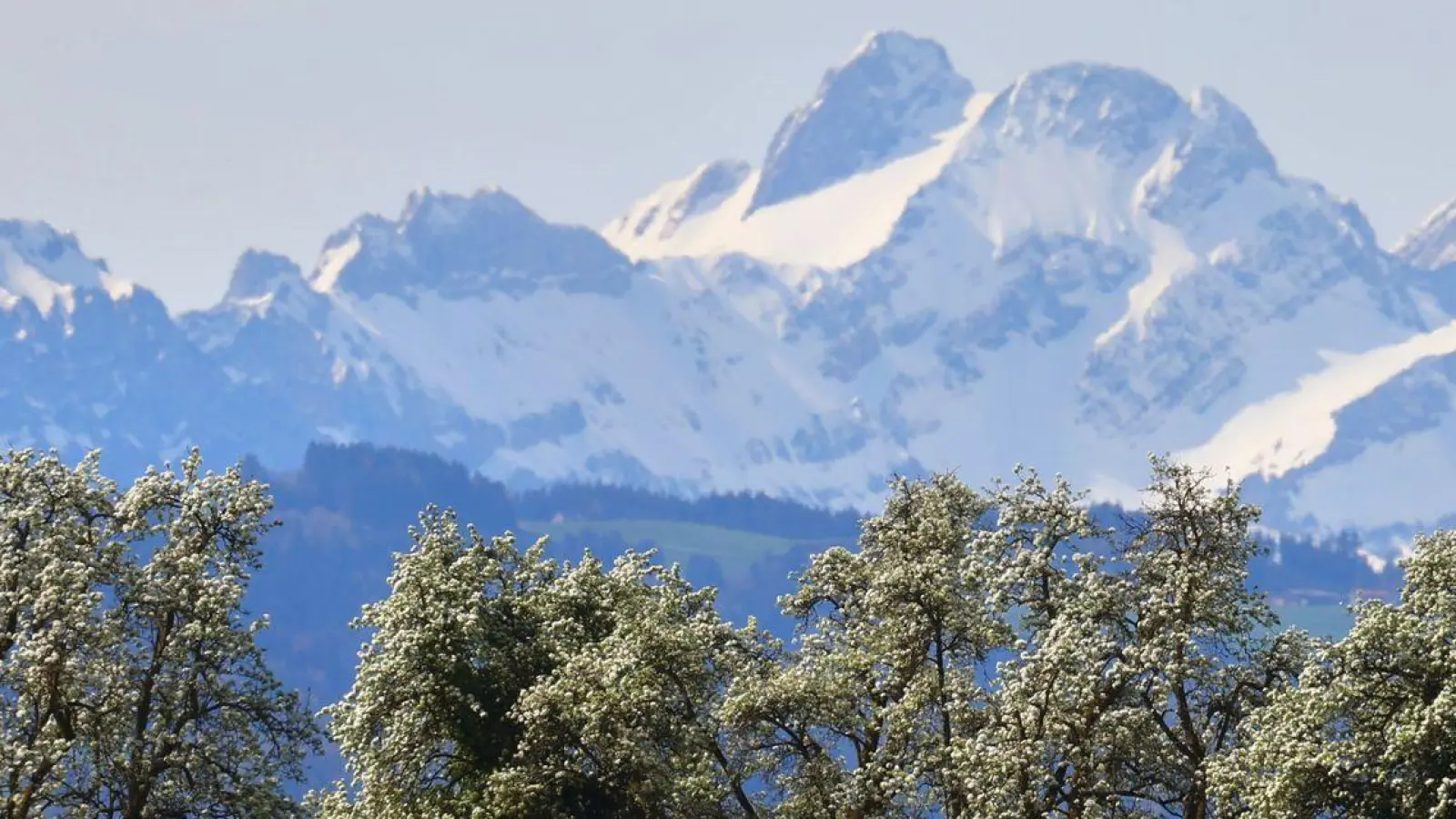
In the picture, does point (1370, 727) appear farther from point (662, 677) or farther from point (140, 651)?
point (140, 651)

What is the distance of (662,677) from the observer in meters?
61.3

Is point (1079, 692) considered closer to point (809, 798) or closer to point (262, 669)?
point (809, 798)

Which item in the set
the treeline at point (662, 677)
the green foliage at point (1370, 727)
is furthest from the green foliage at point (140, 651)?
the green foliage at point (1370, 727)

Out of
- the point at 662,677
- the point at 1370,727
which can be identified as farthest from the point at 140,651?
the point at 1370,727

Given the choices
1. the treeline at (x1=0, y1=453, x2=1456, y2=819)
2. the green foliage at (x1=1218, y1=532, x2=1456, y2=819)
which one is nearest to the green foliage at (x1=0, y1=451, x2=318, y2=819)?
the treeline at (x1=0, y1=453, x2=1456, y2=819)

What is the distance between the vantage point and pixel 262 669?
6044 cm

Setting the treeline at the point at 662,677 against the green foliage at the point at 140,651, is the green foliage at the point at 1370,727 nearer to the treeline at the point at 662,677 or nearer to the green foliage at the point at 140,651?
the treeline at the point at 662,677

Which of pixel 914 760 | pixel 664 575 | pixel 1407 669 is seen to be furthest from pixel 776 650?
pixel 1407 669

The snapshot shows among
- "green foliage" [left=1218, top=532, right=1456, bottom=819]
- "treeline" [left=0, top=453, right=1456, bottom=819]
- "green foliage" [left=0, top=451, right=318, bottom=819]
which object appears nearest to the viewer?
"green foliage" [left=1218, top=532, right=1456, bottom=819]

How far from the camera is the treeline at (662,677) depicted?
53.2 metres

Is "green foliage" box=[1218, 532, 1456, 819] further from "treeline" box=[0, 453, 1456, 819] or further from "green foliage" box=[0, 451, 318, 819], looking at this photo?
"green foliage" box=[0, 451, 318, 819]

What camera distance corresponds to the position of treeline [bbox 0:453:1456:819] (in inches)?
2095

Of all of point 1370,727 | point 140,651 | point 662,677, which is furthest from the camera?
point 662,677

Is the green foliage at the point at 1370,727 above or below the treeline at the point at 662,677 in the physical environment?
below
